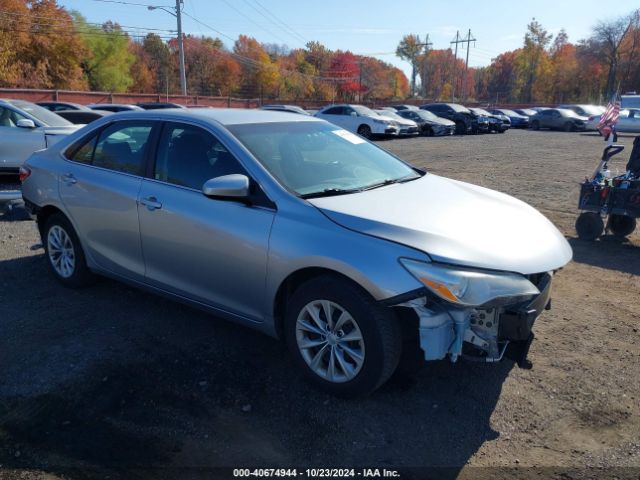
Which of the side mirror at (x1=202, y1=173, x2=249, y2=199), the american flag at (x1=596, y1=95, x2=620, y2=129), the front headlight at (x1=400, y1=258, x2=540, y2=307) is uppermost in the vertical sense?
the american flag at (x1=596, y1=95, x2=620, y2=129)

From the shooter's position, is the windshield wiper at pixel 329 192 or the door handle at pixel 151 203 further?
the door handle at pixel 151 203

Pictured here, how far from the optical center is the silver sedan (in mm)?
3059

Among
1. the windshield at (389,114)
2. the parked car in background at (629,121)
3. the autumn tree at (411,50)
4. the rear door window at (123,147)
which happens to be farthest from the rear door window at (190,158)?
the autumn tree at (411,50)

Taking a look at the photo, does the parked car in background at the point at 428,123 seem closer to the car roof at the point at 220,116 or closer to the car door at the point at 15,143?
the car door at the point at 15,143

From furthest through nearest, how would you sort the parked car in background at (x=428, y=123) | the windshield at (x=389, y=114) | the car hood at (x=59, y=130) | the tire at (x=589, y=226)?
the parked car in background at (x=428, y=123)
the windshield at (x=389, y=114)
the car hood at (x=59, y=130)
the tire at (x=589, y=226)

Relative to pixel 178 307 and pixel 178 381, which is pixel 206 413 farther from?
pixel 178 307

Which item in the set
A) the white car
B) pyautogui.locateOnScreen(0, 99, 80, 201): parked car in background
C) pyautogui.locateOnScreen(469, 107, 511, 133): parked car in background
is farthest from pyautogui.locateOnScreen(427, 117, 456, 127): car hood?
pyautogui.locateOnScreen(0, 99, 80, 201): parked car in background

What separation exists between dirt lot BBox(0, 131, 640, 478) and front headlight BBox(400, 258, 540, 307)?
77cm

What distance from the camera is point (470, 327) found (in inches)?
123

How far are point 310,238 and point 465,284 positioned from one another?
0.94 meters

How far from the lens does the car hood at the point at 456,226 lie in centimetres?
309

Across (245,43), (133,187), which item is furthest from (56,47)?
(133,187)

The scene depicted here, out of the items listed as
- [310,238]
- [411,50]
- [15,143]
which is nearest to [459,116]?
[15,143]

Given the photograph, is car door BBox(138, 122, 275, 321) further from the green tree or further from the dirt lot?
the green tree
